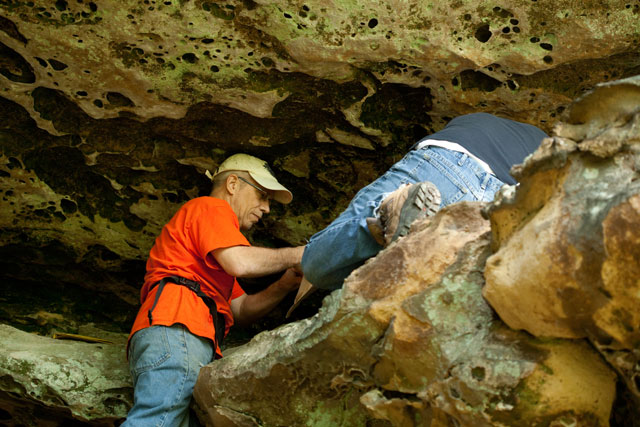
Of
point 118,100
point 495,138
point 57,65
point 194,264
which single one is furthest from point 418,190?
point 57,65

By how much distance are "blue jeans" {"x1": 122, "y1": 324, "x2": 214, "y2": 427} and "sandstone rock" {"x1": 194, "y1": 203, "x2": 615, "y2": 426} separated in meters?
0.39

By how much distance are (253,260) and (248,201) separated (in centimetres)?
59

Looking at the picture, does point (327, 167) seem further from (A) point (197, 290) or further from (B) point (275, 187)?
(A) point (197, 290)

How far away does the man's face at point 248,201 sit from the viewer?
3775 mm

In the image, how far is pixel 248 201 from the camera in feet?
12.4

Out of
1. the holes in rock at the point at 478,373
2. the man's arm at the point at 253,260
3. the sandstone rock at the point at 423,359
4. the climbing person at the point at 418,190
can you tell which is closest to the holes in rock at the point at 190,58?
the man's arm at the point at 253,260

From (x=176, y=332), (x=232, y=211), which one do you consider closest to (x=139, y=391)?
(x=176, y=332)

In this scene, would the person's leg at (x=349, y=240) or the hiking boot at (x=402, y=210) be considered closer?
the hiking boot at (x=402, y=210)

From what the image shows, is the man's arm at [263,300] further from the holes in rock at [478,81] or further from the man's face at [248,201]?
the holes in rock at [478,81]

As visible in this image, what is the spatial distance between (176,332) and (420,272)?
4.66ft

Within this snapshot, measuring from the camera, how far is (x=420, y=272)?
2049mm

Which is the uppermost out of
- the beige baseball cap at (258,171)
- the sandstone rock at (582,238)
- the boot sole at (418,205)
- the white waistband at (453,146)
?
the sandstone rock at (582,238)

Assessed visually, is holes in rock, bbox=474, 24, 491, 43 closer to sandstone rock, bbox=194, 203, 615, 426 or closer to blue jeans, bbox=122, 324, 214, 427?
sandstone rock, bbox=194, 203, 615, 426

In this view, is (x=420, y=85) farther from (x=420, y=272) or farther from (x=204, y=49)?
(x=420, y=272)
